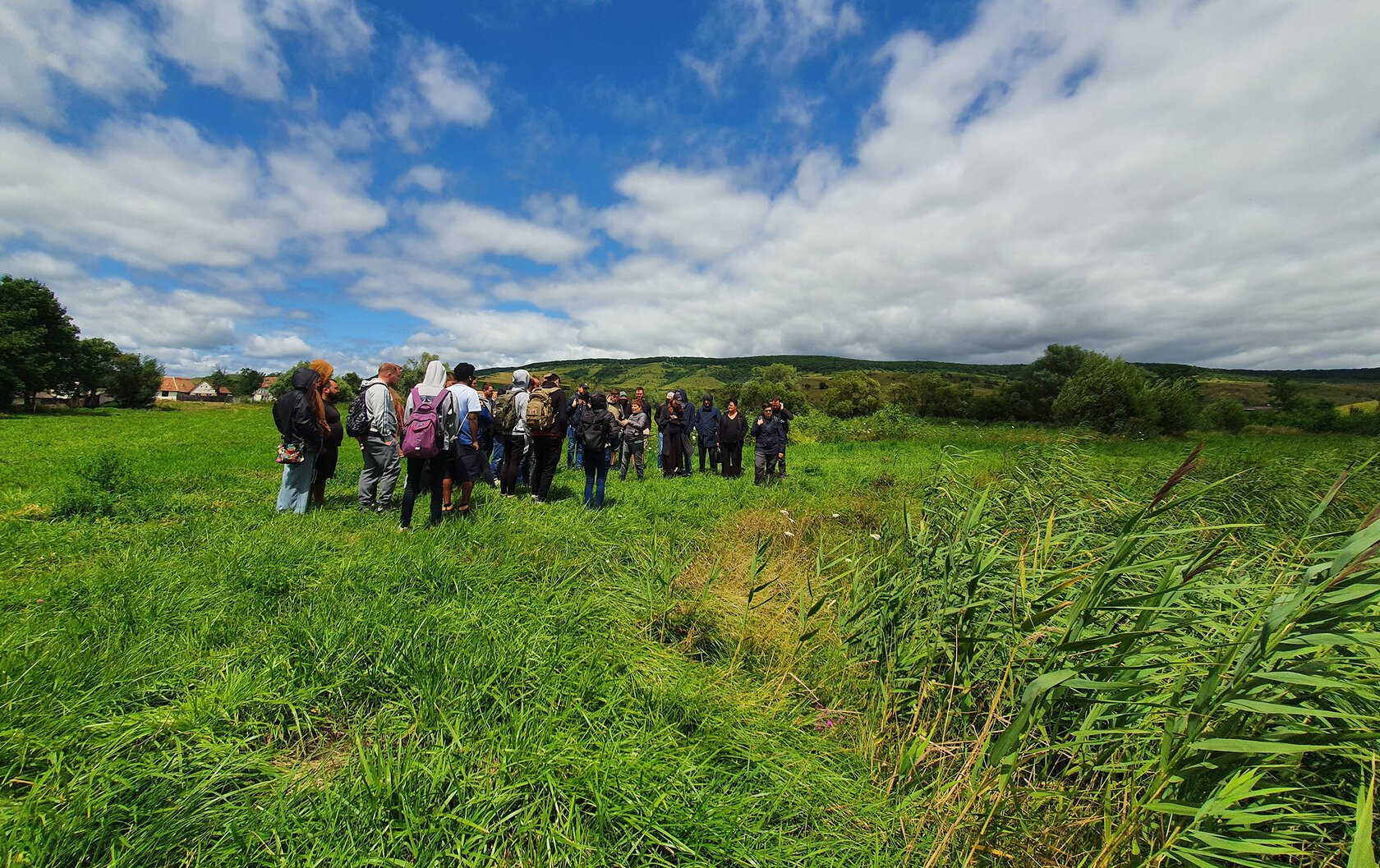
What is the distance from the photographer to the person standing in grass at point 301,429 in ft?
20.2

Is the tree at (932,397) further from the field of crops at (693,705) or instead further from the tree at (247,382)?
the tree at (247,382)

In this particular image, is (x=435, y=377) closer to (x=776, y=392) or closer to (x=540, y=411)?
(x=540, y=411)

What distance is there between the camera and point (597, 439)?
25.6ft

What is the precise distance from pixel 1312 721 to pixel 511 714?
133 inches

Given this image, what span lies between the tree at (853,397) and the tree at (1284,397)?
36.0 meters

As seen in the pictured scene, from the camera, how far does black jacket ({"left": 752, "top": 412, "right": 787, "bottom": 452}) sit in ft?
36.0

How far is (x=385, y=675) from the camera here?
2688 mm

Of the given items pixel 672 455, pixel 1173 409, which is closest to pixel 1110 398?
pixel 1173 409

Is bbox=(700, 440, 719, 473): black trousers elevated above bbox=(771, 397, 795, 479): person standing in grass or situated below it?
below

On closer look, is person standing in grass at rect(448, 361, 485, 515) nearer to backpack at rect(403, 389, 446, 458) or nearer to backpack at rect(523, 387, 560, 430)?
backpack at rect(403, 389, 446, 458)

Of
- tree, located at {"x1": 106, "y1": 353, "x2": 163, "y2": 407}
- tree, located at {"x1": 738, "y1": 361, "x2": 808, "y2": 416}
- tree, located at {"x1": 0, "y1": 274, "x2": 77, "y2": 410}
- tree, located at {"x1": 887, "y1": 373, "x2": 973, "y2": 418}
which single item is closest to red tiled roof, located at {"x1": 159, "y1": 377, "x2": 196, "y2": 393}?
tree, located at {"x1": 106, "y1": 353, "x2": 163, "y2": 407}

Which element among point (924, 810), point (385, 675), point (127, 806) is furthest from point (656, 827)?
point (127, 806)

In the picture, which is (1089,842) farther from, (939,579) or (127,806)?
(127,806)

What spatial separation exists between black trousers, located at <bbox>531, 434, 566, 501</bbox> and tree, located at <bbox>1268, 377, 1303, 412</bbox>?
63.8m
